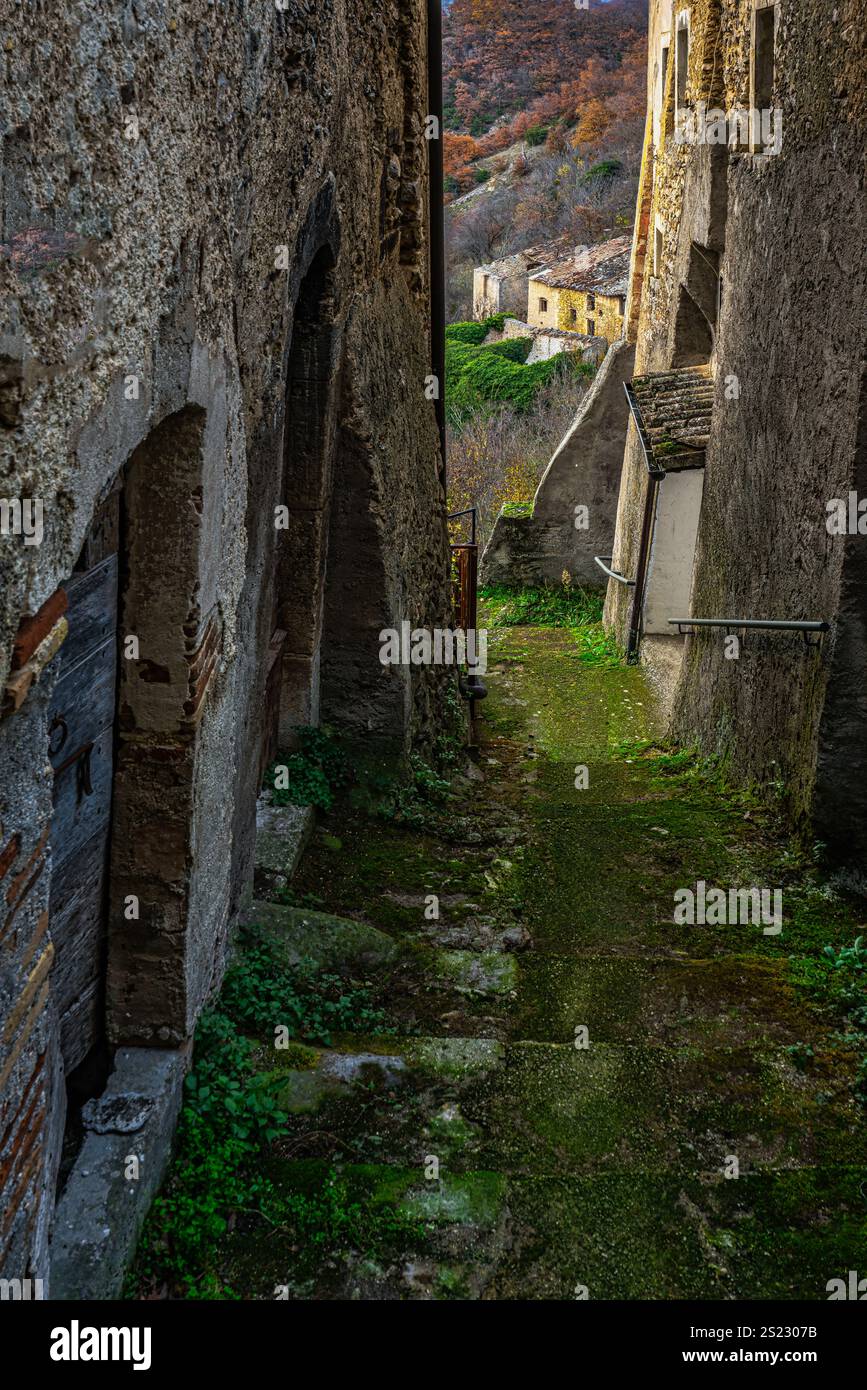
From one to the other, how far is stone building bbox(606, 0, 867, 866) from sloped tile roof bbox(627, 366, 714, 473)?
0.08 ft

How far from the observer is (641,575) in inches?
518

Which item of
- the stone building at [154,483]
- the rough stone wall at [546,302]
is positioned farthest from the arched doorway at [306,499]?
the rough stone wall at [546,302]

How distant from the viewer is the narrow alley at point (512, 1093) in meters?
2.90

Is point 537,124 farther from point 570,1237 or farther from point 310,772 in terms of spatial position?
point 570,1237

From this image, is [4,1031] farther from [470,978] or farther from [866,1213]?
[470,978]

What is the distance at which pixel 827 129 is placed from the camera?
5801mm

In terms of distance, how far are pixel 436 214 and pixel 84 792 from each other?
684cm

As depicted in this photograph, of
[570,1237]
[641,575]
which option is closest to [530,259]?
[641,575]

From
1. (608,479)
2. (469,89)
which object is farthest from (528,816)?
(469,89)

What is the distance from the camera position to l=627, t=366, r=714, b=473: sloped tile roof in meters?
10.4

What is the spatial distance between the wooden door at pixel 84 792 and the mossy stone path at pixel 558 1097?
684 mm

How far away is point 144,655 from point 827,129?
4641 mm

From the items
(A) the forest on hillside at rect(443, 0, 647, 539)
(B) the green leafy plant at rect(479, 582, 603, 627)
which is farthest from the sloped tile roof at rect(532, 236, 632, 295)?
(B) the green leafy plant at rect(479, 582, 603, 627)

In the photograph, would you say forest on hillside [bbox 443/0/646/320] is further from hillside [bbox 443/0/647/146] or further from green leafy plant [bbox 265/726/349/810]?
green leafy plant [bbox 265/726/349/810]
